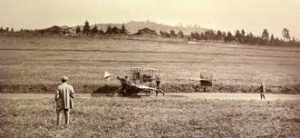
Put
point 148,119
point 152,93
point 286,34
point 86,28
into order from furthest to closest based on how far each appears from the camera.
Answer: point 152,93, point 286,34, point 86,28, point 148,119

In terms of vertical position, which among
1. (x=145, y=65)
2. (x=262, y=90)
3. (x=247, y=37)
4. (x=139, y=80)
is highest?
(x=247, y=37)

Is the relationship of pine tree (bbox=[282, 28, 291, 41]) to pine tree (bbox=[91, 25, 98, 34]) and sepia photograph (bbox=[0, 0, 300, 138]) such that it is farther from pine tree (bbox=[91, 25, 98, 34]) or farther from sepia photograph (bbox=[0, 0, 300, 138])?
pine tree (bbox=[91, 25, 98, 34])

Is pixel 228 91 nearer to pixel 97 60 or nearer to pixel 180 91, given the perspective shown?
pixel 180 91

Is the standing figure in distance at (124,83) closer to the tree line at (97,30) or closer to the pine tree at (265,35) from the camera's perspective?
the tree line at (97,30)

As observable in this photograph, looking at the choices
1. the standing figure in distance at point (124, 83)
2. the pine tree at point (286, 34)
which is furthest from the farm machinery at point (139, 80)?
the pine tree at point (286, 34)

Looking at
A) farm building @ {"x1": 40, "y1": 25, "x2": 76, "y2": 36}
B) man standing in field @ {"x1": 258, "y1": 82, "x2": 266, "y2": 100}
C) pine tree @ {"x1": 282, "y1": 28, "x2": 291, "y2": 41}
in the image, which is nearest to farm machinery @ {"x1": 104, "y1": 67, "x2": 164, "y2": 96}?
farm building @ {"x1": 40, "y1": 25, "x2": 76, "y2": 36}

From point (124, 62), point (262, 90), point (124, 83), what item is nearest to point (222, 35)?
point (262, 90)

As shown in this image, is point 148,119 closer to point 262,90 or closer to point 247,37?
point 247,37

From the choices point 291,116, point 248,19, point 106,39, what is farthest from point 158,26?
point 291,116
